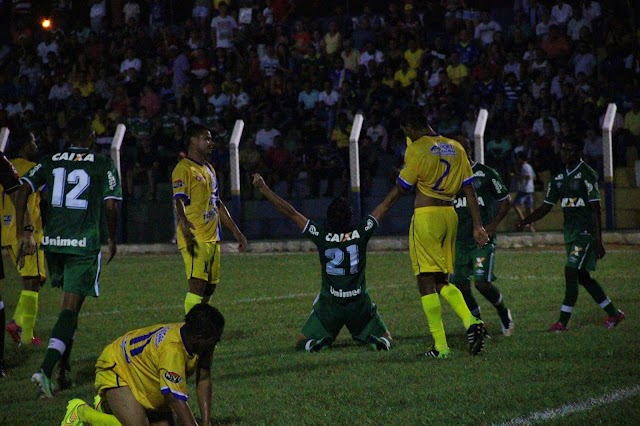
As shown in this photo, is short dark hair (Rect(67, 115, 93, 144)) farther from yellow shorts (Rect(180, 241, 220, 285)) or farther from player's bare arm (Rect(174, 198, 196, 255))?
yellow shorts (Rect(180, 241, 220, 285))

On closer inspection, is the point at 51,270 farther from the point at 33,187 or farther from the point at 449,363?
the point at 449,363

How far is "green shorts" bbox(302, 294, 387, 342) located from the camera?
10.3 metres

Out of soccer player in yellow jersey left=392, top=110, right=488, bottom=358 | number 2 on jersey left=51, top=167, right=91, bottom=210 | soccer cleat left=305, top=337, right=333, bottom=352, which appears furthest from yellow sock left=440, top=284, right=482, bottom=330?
number 2 on jersey left=51, top=167, right=91, bottom=210

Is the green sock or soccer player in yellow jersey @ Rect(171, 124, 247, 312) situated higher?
soccer player in yellow jersey @ Rect(171, 124, 247, 312)

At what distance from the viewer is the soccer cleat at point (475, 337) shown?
950 cm

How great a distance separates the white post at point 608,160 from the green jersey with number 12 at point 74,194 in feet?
45.2

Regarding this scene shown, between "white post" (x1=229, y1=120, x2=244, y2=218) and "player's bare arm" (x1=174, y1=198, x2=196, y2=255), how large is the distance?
38.9 feet

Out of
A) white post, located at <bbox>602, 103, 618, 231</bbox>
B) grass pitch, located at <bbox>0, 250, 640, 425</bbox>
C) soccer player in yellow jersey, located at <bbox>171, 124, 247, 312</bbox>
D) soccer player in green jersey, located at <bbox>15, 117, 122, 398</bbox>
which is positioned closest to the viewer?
grass pitch, located at <bbox>0, 250, 640, 425</bbox>

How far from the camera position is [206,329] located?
637 centimetres

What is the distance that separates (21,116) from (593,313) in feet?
67.0

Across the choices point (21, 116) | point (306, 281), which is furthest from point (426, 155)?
point (21, 116)

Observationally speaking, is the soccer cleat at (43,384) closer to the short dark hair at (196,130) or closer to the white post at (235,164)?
the short dark hair at (196,130)

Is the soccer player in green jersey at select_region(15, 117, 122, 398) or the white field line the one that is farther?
the soccer player in green jersey at select_region(15, 117, 122, 398)

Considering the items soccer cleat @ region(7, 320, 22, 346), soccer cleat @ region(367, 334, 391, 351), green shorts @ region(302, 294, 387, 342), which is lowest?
soccer cleat @ region(7, 320, 22, 346)
